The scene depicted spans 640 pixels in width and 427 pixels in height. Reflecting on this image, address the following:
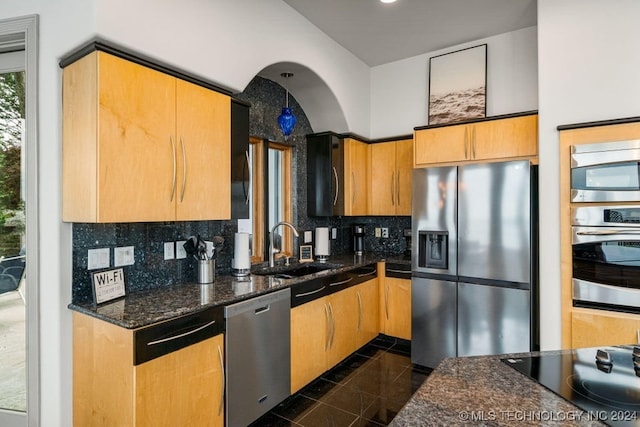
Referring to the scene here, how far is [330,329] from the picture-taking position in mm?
2934

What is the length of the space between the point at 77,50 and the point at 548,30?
3193mm

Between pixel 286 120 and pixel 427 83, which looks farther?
pixel 427 83

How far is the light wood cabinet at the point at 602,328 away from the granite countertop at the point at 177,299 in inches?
75.5

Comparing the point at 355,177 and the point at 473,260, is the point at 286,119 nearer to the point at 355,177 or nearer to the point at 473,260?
the point at 355,177

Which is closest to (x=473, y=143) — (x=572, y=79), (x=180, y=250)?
(x=572, y=79)

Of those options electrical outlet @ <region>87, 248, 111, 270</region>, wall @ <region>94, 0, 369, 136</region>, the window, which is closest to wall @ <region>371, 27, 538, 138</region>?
wall @ <region>94, 0, 369, 136</region>

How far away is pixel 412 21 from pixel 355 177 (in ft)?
5.36

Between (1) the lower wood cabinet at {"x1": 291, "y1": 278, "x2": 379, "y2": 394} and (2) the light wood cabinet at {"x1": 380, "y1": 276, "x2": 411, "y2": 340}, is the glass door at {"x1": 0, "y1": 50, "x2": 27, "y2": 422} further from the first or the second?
(2) the light wood cabinet at {"x1": 380, "y1": 276, "x2": 411, "y2": 340}

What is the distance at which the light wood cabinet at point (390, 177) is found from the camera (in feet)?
12.6

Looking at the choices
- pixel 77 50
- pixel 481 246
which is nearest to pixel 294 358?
pixel 481 246

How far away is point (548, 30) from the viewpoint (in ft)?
8.54

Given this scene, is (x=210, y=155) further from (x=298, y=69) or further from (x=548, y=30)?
(x=548, y=30)

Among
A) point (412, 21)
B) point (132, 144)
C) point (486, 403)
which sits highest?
point (412, 21)

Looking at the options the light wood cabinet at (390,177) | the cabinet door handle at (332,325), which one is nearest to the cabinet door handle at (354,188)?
the light wood cabinet at (390,177)
